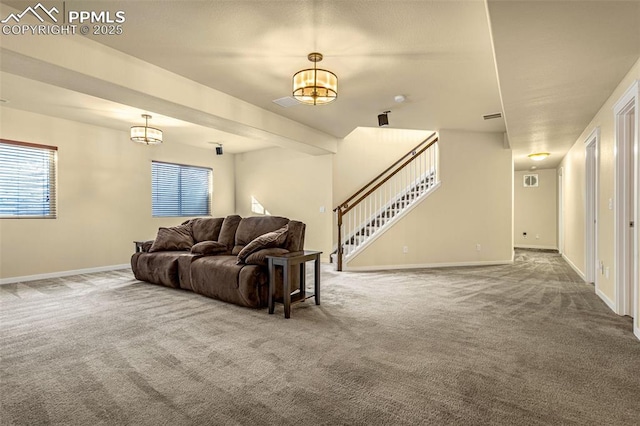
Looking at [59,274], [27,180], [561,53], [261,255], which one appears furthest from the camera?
[59,274]

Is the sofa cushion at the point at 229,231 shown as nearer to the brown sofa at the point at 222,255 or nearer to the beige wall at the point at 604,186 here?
the brown sofa at the point at 222,255

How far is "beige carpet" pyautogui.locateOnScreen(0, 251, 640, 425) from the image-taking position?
1820 millimetres

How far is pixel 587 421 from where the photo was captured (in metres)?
1.74

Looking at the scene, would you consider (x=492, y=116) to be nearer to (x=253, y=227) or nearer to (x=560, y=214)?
(x=253, y=227)

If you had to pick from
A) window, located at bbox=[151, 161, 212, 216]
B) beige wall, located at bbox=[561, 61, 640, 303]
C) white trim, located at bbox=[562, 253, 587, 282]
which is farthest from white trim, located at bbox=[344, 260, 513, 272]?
window, located at bbox=[151, 161, 212, 216]

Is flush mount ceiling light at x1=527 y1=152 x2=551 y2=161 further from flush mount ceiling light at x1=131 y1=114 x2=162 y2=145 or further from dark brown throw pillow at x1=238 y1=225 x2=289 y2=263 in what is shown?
flush mount ceiling light at x1=131 y1=114 x2=162 y2=145

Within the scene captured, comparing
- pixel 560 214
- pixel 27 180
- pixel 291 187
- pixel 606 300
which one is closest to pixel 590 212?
pixel 606 300

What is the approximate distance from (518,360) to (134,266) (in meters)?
5.05

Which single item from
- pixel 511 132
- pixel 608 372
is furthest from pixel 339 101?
pixel 608 372

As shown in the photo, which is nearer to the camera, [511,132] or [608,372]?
[608,372]

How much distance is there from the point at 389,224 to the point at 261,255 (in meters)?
3.34

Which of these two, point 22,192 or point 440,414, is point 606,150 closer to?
point 440,414

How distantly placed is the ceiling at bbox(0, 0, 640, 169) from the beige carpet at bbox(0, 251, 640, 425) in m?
2.33

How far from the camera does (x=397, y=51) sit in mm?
3309
